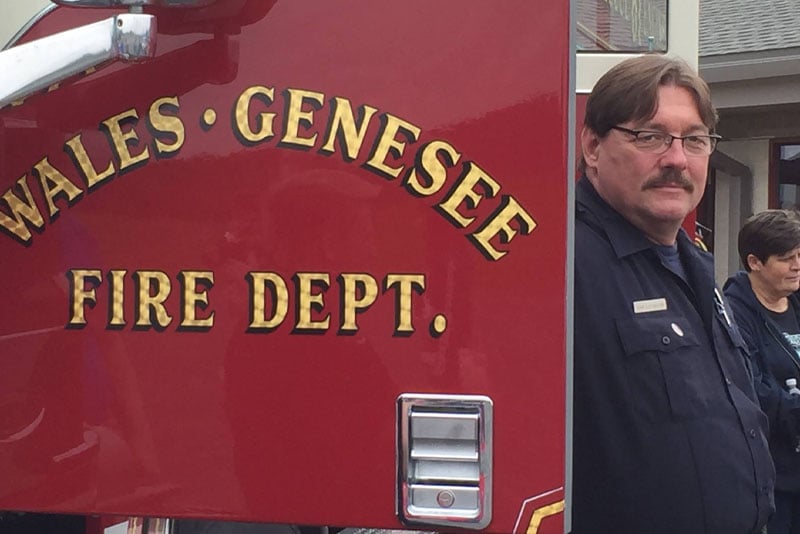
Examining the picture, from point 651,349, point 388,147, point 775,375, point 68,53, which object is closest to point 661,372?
point 651,349

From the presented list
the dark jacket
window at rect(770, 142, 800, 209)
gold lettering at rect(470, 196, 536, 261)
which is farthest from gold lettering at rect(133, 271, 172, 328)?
window at rect(770, 142, 800, 209)

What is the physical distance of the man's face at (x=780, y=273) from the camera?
3531 mm

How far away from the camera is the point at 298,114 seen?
133cm

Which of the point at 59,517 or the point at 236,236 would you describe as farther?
the point at 59,517

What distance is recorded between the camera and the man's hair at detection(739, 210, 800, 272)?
11.8 feet

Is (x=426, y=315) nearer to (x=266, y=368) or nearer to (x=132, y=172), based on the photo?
(x=266, y=368)

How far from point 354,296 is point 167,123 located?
0.35 metres

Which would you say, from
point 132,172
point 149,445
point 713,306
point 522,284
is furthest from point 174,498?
point 713,306

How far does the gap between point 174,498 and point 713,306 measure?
1227 mm

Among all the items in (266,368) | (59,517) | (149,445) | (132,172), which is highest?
(132,172)

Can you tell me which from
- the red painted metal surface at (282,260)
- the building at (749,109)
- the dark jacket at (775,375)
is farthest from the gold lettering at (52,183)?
the building at (749,109)

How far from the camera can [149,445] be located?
1345 millimetres

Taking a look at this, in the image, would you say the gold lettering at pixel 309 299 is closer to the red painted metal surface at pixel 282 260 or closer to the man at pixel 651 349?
the red painted metal surface at pixel 282 260

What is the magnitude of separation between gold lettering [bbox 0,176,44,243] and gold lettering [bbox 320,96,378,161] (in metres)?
A: 0.42
